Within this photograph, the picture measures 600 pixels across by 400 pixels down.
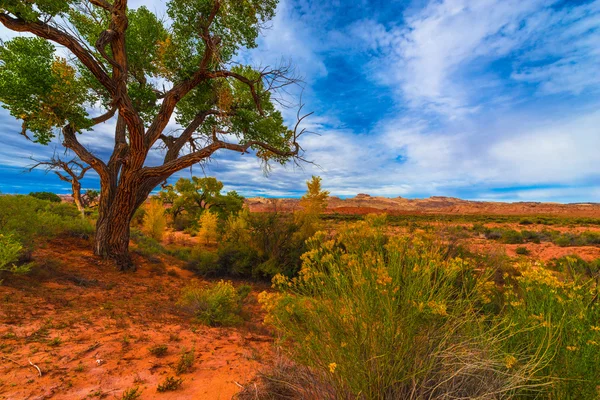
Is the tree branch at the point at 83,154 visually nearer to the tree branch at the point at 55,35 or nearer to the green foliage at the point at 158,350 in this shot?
the tree branch at the point at 55,35

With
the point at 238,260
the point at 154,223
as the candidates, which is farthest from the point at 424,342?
the point at 154,223

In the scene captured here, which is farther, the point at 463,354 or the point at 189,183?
the point at 189,183

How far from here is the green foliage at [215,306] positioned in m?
5.14

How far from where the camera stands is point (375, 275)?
6.89ft

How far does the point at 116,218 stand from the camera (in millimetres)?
7953

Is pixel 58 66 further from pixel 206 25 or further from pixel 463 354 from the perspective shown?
pixel 463 354

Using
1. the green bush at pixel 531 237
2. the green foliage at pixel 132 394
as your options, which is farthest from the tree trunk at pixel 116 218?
the green bush at pixel 531 237

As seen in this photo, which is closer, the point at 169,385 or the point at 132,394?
the point at 132,394

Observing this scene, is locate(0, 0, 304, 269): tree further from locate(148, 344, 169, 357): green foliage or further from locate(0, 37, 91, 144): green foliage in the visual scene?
locate(148, 344, 169, 357): green foliage

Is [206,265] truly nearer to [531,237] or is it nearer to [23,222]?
[23,222]

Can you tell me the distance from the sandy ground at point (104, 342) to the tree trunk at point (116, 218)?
4.45 feet

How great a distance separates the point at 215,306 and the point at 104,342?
1906mm

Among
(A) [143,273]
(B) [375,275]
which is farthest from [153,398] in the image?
(A) [143,273]

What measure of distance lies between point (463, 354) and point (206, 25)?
27.9 ft
